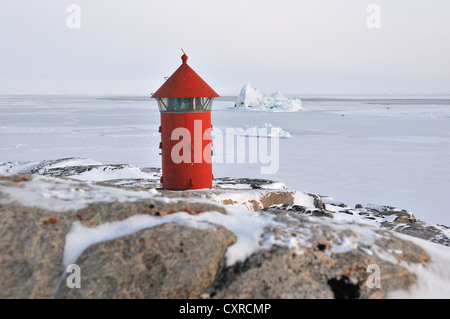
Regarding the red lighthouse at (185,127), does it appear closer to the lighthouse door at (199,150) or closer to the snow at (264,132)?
the lighthouse door at (199,150)

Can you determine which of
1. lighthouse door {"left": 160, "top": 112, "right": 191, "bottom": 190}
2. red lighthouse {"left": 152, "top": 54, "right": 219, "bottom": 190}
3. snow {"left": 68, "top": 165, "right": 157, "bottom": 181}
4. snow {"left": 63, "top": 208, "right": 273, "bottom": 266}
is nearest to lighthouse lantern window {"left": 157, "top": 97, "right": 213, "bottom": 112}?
red lighthouse {"left": 152, "top": 54, "right": 219, "bottom": 190}

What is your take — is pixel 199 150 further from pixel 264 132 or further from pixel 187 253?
pixel 264 132

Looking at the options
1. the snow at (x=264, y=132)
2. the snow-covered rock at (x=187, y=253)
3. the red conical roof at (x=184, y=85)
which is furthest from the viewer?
the snow at (x=264, y=132)

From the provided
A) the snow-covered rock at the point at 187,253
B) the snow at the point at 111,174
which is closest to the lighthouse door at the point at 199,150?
the snow at the point at 111,174

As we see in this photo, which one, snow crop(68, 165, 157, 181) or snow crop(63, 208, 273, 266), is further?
snow crop(68, 165, 157, 181)

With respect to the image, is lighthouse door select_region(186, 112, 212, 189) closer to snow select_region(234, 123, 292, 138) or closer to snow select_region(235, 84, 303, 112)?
snow select_region(234, 123, 292, 138)

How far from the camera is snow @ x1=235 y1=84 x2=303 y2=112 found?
5794 cm

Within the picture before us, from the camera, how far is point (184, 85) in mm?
8562

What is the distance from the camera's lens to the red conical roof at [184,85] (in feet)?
27.8

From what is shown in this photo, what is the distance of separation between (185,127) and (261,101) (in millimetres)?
51370

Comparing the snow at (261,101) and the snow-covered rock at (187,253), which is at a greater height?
the snow at (261,101)

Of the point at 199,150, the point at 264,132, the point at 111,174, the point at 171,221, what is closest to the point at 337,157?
the point at 264,132
